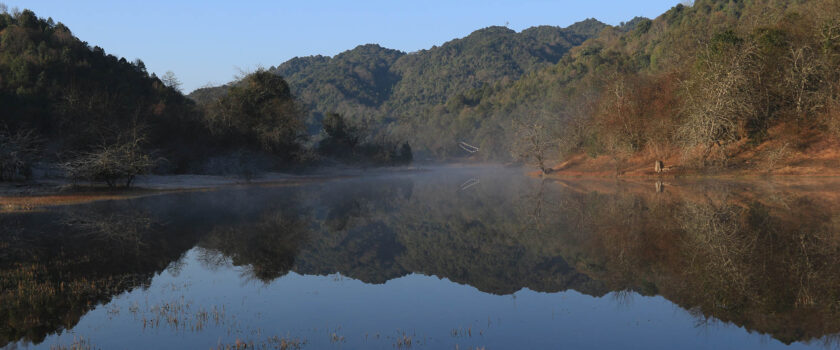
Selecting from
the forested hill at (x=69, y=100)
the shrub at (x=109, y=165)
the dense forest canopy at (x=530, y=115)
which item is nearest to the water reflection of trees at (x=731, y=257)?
the dense forest canopy at (x=530, y=115)

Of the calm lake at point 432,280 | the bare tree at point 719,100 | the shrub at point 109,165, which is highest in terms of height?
the bare tree at point 719,100

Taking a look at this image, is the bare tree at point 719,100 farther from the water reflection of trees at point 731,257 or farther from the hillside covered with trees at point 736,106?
the water reflection of trees at point 731,257

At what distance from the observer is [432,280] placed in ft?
41.7

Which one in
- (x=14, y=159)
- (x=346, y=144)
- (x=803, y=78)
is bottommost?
(x=14, y=159)

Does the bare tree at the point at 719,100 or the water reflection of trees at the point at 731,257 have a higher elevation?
the bare tree at the point at 719,100

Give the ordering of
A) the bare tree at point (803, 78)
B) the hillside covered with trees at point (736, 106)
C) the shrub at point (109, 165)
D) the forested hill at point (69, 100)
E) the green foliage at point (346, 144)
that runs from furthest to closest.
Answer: the green foliage at point (346, 144)
the forested hill at point (69, 100)
the bare tree at point (803, 78)
the hillside covered with trees at point (736, 106)
the shrub at point (109, 165)

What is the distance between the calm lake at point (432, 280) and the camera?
818cm

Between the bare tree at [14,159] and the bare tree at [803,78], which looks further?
the bare tree at [803,78]

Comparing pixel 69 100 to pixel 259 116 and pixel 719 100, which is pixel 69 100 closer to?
pixel 259 116

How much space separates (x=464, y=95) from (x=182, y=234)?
140441 mm

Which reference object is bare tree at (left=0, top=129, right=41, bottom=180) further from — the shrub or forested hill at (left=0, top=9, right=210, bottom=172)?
the shrub

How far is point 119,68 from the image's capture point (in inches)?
2306

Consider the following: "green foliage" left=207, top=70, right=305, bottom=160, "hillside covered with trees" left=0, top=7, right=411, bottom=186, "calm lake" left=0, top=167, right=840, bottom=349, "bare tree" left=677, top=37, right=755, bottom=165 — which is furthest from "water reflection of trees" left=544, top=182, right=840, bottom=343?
"green foliage" left=207, top=70, right=305, bottom=160

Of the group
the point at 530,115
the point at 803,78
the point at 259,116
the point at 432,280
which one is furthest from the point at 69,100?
the point at 803,78
